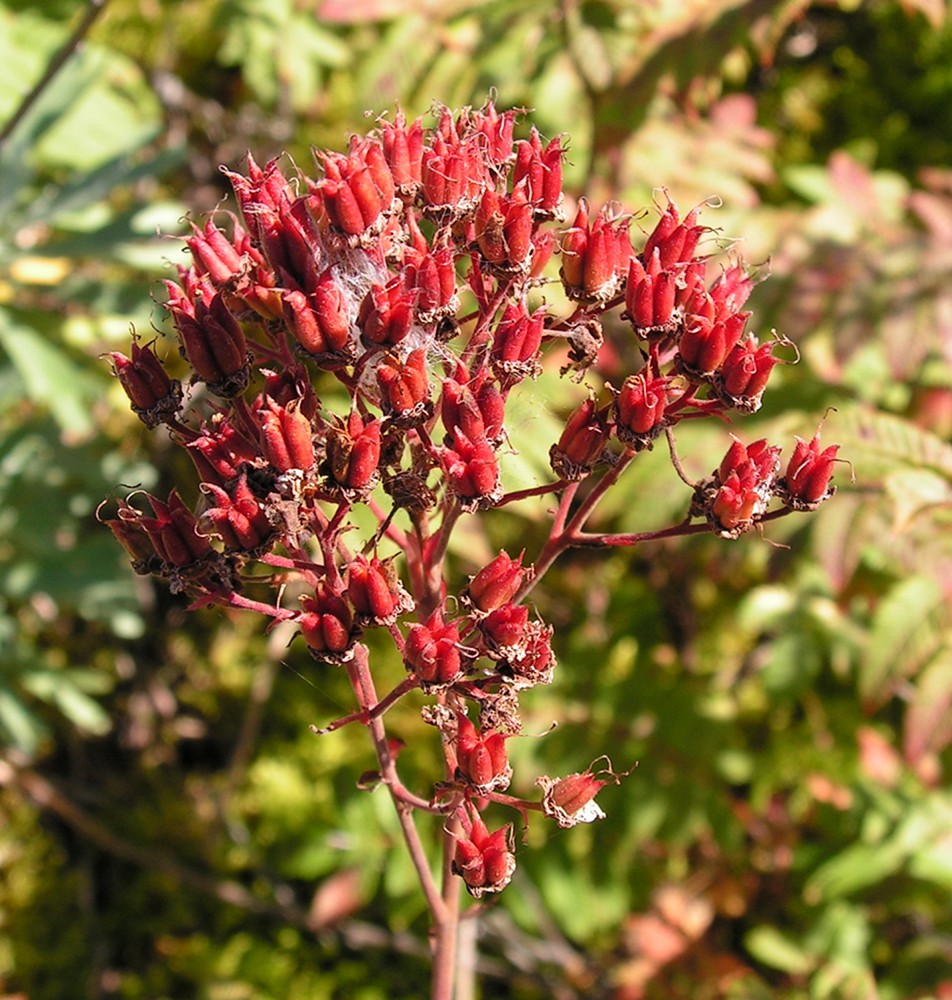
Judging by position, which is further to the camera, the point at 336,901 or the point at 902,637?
the point at 336,901

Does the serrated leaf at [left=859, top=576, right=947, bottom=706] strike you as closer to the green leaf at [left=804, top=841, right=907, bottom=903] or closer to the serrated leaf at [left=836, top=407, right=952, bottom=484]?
the serrated leaf at [left=836, top=407, right=952, bottom=484]

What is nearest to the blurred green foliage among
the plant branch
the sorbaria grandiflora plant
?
the plant branch

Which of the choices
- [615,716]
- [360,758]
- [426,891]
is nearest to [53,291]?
[360,758]

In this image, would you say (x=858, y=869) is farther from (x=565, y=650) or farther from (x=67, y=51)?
(x=67, y=51)

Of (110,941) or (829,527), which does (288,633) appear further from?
(829,527)

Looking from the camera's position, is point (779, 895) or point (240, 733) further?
point (240, 733)

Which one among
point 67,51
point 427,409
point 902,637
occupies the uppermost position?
point 67,51

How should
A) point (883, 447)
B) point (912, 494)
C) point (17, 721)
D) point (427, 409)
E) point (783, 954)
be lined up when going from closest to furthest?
point (427, 409) < point (912, 494) < point (883, 447) < point (783, 954) < point (17, 721)

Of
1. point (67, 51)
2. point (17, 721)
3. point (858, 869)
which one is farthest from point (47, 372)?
point (858, 869)
